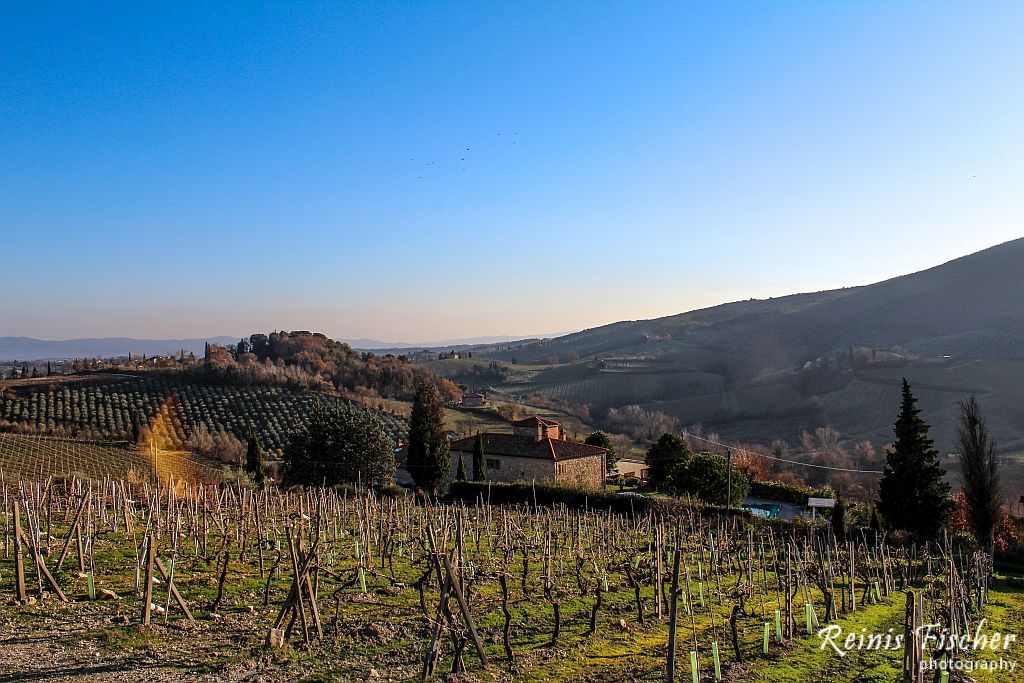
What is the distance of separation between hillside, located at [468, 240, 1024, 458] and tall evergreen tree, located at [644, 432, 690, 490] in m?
36.3

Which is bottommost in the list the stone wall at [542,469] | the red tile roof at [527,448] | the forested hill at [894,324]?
the stone wall at [542,469]

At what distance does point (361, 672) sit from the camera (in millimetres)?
7289

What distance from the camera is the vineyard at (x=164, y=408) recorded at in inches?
1933

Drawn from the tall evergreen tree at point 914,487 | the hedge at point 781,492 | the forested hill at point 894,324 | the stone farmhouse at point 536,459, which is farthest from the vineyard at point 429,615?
the forested hill at point 894,324

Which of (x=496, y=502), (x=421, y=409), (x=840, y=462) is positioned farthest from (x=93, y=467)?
(x=840, y=462)

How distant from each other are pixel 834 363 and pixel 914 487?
262 feet

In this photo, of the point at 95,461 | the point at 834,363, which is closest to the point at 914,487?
the point at 95,461

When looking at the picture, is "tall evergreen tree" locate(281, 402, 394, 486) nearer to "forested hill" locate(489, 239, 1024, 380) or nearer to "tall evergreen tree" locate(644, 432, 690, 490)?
"tall evergreen tree" locate(644, 432, 690, 490)

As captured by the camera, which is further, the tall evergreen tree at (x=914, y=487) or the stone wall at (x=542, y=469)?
the stone wall at (x=542, y=469)

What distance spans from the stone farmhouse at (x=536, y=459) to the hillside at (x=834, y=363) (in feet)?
129

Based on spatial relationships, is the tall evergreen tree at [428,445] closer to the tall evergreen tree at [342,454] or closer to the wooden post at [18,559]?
the tall evergreen tree at [342,454]

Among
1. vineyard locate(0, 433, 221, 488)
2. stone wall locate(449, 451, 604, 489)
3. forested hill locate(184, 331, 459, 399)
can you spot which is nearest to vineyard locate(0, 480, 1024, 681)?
vineyard locate(0, 433, 221, 488)

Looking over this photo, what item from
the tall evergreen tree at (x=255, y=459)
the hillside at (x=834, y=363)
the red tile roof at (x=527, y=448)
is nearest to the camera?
the tall evergreen tree at (x=255, y=459)

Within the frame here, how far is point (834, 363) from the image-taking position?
95.1 metres
